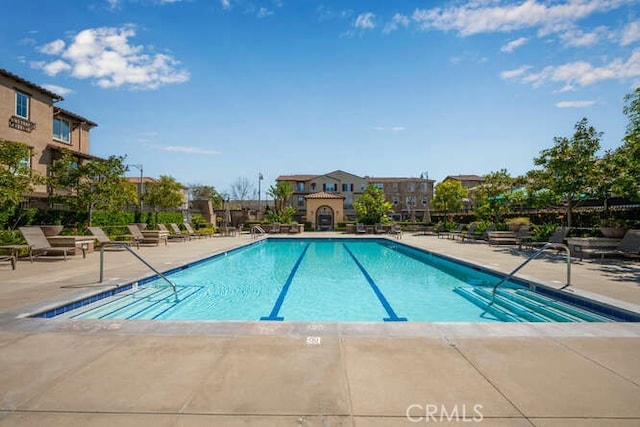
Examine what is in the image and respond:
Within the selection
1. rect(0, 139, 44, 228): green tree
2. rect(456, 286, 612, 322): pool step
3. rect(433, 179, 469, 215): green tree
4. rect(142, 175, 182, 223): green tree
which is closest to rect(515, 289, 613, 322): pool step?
rect(456, 286, 612, 322): pool step

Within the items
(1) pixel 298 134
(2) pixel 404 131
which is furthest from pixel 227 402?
(1) pixel 298 134

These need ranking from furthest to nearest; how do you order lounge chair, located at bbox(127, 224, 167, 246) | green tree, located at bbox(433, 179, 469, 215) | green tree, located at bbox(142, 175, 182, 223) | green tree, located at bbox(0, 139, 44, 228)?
green tree, located at bbox(433, 179, 469, 215), green tree, located at bbox(142, 175, 182, 223), lounge chair, located at bbox(127, 224, 167, 246), green tree, located at bbox(0, 139, 44, 228)

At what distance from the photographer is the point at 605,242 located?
1284 cm

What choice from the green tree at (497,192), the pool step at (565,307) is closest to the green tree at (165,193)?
the green tree at (497,192)

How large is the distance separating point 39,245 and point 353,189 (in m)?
45.3

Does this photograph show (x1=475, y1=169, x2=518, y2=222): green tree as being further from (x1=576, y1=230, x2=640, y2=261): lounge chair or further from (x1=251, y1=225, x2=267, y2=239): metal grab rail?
(x1=251, y1=225, x2=267, y2=239): metal grab rail

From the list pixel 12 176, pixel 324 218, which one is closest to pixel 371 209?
pixel 324 218

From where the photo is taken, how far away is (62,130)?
2480cm

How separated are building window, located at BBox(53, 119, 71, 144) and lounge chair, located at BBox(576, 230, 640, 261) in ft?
101

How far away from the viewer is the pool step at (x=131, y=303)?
235 inches

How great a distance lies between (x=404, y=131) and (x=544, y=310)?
1922 cm

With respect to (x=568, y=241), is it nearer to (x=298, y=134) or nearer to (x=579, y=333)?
(x=579, y=333)

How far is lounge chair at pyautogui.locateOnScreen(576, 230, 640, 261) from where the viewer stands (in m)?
11.5

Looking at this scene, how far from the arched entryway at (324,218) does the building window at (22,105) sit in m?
25.1
